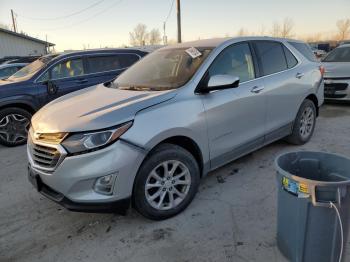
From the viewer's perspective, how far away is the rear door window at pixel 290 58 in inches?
185

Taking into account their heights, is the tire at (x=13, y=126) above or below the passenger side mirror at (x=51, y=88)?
below

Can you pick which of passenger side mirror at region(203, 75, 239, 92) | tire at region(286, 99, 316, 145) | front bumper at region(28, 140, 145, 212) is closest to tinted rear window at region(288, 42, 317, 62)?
tire at region(286, 99, 316, 145)

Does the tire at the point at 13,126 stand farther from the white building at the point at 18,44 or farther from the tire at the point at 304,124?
the white building at the point at 18,44

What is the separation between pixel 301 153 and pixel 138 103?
143 cm

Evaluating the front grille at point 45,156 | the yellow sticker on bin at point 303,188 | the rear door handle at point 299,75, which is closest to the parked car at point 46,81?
the front grille at point 45,156

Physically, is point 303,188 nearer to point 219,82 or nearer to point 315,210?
point 315,210

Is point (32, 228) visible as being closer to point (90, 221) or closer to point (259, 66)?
point (90, 221)

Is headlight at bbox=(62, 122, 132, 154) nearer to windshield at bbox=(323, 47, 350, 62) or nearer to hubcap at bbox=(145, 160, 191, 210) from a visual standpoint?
hubcap at bbox=(145, 160, 191, 210)

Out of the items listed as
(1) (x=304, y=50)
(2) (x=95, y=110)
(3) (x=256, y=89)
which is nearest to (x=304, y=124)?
(1) (x=304, y=50)

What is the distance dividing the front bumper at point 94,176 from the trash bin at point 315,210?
1.19 m

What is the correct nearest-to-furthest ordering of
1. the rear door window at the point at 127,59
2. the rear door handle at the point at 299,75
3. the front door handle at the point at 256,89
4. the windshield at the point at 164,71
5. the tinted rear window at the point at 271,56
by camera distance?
the windshield at the point at 164,71 < the front door handle at the point at 256,89 < the tinted rear window at the point at 271,56 < the rear door handle at the point at 299,75 < the rear door window at the point at 127,59

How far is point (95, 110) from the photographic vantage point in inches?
118

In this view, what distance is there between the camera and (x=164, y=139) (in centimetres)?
299

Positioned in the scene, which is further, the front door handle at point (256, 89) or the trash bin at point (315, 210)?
the front door handle at point (256, 89)
